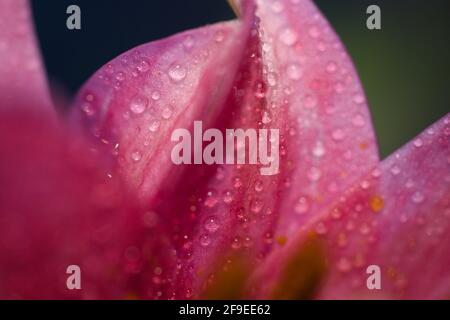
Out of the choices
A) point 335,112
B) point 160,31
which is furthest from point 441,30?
point 160,31

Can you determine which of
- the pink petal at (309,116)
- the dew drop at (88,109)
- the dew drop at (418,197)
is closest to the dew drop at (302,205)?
the pink petal at (309,116)

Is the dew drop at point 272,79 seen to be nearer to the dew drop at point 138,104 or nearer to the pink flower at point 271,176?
the pink flower at point 271,176

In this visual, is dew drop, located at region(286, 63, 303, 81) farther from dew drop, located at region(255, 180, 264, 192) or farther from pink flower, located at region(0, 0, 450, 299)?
dew drop, located at region(255, 180, 264, 192)

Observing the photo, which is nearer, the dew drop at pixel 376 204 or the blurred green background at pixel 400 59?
the dew drop at pixel 376 204

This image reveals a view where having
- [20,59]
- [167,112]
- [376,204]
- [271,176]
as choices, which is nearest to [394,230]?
[376,204]

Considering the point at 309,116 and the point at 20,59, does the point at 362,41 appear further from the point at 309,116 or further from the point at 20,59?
the point at 20,59
